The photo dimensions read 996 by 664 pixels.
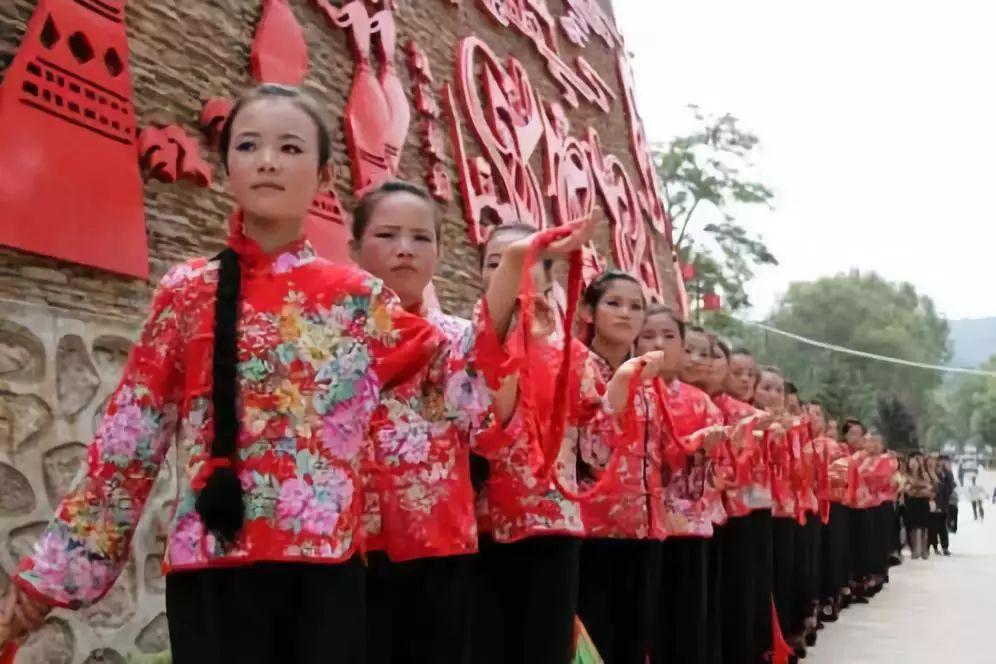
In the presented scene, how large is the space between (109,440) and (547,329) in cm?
84

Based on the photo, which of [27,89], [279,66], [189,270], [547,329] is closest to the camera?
[189,270]

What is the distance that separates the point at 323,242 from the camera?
4.02 m

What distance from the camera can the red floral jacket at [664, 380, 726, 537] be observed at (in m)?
3.49

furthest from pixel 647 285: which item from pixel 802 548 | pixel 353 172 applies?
pixel 353 172

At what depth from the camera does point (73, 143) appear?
2.96 metres

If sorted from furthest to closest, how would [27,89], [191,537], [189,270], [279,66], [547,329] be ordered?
[279,66] → [27,89] → [547,329] → [189,270] → [191,537]

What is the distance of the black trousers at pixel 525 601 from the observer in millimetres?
2469

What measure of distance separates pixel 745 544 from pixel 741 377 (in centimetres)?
82

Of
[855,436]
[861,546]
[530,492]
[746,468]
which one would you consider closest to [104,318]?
[530,492]

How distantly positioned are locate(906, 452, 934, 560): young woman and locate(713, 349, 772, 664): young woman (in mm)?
8741

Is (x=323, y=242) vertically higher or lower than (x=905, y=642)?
higher

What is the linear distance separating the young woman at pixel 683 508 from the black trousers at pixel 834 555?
363 centimetres

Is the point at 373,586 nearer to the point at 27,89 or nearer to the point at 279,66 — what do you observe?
the point at 27,89

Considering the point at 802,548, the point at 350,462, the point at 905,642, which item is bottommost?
the point at 905,642
